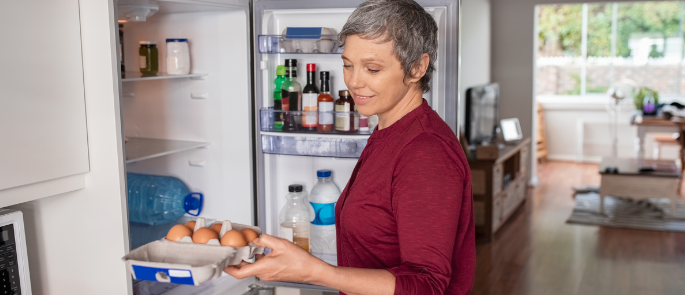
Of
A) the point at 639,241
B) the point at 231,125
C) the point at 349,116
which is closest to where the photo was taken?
the point at 349,116

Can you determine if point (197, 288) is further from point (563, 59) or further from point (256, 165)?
point (563, 59)

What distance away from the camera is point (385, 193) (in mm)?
1027

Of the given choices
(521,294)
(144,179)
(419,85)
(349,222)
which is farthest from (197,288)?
(521,294)

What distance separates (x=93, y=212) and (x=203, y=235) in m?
0.51

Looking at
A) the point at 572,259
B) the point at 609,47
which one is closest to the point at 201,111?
the point at 572,259

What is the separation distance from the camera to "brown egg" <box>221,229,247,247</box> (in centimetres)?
105

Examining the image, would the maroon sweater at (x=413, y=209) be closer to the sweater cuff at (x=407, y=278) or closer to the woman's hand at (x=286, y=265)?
the sweater cuff at (x=407, y=278)

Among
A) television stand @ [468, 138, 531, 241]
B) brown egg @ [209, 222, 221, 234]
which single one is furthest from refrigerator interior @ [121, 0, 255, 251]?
television stand @ [468, 138, 531, 241]

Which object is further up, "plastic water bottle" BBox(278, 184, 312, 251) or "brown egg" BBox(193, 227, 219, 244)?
"brown egg" BBox(193, 227, 219, 244)

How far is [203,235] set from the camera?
1.07 m

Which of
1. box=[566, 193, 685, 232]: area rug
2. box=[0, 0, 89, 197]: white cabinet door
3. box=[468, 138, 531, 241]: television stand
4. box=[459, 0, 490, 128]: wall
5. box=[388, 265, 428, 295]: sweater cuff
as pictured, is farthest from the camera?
box=[459, 0, 490, 128]: wall

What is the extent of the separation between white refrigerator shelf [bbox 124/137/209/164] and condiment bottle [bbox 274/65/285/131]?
0.93ft

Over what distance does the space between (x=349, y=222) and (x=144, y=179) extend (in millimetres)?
1294

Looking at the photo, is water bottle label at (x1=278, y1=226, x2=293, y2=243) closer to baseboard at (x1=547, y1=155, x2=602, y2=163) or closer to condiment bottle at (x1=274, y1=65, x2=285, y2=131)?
condiment bottle at (x1=274, y1=65, x2=285, y2=131)
